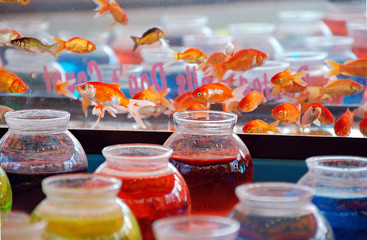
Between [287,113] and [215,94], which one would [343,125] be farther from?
[215,94]

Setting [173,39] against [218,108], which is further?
[173,39]

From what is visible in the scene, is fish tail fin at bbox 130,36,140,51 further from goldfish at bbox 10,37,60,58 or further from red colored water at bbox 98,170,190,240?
red colored water at bbox 98,170,190,240

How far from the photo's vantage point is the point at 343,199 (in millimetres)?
1095

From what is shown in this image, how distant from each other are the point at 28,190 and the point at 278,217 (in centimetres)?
75

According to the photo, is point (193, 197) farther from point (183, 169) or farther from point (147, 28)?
point (147, 28)

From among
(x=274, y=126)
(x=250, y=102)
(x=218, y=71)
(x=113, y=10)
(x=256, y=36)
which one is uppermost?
(x=113, y=10)

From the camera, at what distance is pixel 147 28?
2.25m

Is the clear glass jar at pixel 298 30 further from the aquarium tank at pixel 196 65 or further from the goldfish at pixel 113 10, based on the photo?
the goldfish at pixel 113 10

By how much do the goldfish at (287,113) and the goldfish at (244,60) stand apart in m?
0.22

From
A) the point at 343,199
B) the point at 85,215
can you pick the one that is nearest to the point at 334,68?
the point at 343,199

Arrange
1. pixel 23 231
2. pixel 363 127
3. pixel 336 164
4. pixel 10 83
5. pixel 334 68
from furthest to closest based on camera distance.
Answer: pixel 334 68
pixel 10 83
pixel 363 127
pixel 336 164
pixel 23 231

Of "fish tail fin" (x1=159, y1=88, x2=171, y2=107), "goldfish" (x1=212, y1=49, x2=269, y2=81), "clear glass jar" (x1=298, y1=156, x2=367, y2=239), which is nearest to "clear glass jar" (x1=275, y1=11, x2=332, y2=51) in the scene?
"goldfish" (x1=212, y1=49, x2=269, y2=81)

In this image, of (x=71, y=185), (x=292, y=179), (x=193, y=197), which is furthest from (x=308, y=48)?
(x=71, y=185)

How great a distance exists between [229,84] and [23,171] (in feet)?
3.30
